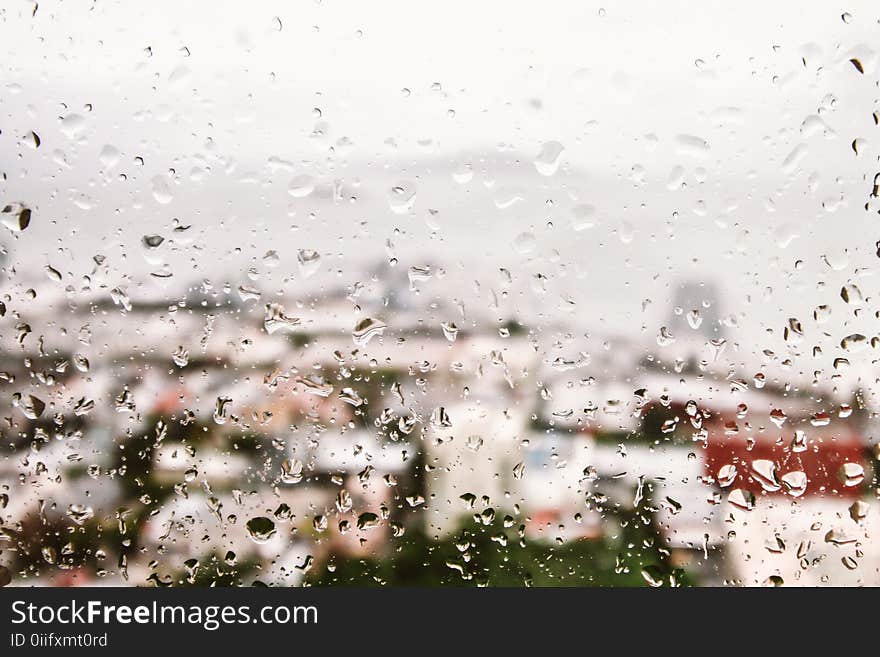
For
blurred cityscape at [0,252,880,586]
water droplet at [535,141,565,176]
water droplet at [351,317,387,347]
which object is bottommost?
blurred cityscape at [0,252,880,586]

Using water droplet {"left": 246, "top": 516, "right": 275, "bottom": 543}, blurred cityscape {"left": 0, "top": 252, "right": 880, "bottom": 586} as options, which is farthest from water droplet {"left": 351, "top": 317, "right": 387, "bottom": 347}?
water droplet {"left": 246, "top": 516, "right": 275, "bottom": 543}

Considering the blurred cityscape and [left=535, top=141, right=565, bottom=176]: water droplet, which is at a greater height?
[left=535, top=141, right=565, bottom=176]: water droplet

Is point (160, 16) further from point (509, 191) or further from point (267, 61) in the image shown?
point (509, 191)

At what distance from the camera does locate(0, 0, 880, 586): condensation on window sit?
36.0 inches

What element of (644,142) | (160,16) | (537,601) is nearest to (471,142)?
(644,142)

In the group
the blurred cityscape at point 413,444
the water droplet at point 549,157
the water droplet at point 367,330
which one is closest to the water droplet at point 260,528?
the blurred cityscape at point 413,444

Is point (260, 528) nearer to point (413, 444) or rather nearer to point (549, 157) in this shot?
point (413, 444)

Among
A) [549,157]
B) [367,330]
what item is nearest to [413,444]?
[367,330]

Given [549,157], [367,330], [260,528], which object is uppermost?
[549,157]

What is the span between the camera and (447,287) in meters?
0.93

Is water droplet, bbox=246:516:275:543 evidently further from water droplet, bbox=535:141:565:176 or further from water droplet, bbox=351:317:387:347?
water droplet, bbox=535:141:565:176

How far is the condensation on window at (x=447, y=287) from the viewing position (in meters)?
0.91

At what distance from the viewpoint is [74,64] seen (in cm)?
91

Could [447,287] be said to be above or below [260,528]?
above
